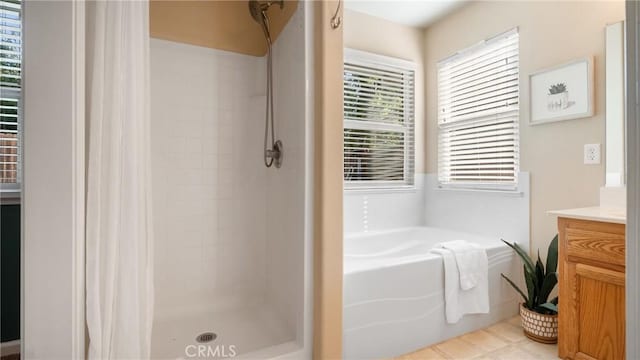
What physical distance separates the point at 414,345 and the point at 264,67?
200 cm

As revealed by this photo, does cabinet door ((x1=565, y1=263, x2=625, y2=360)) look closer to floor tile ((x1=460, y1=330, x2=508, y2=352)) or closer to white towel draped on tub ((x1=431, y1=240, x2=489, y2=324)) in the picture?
floor tile ((x1=460, y1=330, x2=508, y2=352))

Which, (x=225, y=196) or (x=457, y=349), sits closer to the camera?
(x=457, y=349)

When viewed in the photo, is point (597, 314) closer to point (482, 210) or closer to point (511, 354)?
point (511, 354)

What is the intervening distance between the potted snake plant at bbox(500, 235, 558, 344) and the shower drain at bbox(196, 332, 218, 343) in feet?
6.09

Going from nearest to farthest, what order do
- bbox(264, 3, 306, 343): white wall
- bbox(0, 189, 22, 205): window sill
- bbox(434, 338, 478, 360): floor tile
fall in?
bbox(264, 3, 306, 343): white wall < bbox(0, 189, 22, 205): window sill < bbox(434, 338, 478, 360): floor tile

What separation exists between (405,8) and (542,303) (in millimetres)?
2482

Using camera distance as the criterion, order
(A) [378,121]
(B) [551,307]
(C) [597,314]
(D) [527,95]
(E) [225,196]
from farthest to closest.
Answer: (A) [378,121]
(D) [527,95]
(E) [225,196]
(B) [551,307]
(C) [597,314]

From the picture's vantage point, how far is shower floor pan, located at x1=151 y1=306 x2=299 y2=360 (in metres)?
1.62

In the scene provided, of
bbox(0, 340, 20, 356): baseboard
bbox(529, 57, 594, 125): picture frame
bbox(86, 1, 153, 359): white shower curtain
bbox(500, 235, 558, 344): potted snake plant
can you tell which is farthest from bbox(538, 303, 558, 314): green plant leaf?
bbox(0, 340, 20, 356): baseboard

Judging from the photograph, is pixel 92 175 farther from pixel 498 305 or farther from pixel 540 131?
pixel 540 131

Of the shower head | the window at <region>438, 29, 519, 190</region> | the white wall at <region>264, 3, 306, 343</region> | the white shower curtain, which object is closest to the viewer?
the white shower curtain

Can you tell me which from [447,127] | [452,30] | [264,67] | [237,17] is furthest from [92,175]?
[452,30]

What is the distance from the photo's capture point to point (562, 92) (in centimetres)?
211

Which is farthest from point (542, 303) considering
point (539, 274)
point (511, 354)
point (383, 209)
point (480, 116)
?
point (480, 116)
